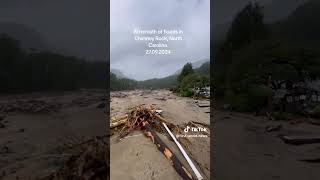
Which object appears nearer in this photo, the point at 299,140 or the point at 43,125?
the point at 299,140

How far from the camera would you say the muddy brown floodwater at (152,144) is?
516 centimetres

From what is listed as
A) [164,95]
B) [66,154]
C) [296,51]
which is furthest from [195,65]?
[66,154]

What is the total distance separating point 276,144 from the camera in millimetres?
5656

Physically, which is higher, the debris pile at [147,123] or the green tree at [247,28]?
the green tree at [247,28]

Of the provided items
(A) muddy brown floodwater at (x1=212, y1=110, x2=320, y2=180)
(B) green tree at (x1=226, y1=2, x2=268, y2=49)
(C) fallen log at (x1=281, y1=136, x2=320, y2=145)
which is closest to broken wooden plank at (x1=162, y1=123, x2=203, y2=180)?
(A) muddy brown floodwater at (x1=212, y1=110, x2=320, y2=180)

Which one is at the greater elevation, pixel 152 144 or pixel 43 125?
pixel 43 125

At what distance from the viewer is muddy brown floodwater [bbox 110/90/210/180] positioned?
5.16 metres

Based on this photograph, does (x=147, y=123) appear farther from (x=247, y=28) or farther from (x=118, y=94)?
(x=247, y=28)

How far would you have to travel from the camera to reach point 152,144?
560 centimetres

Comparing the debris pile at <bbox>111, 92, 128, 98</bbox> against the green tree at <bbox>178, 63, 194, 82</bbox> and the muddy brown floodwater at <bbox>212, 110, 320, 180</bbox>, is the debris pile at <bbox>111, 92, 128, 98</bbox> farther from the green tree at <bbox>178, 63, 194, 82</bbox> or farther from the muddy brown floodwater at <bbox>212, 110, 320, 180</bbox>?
the muddy brown floodwater at <bbox>212, 110, 320, 180</bbox>

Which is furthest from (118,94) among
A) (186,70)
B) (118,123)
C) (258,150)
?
(258,150)

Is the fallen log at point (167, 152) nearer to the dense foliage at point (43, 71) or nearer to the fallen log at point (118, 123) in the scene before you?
the fallen log at point (118, 123)

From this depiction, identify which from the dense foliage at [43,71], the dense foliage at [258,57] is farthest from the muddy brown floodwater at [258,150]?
the dense foliage at [43,71]

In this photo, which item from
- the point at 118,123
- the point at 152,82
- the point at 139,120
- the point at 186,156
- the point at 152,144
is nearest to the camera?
the point at 186,156
